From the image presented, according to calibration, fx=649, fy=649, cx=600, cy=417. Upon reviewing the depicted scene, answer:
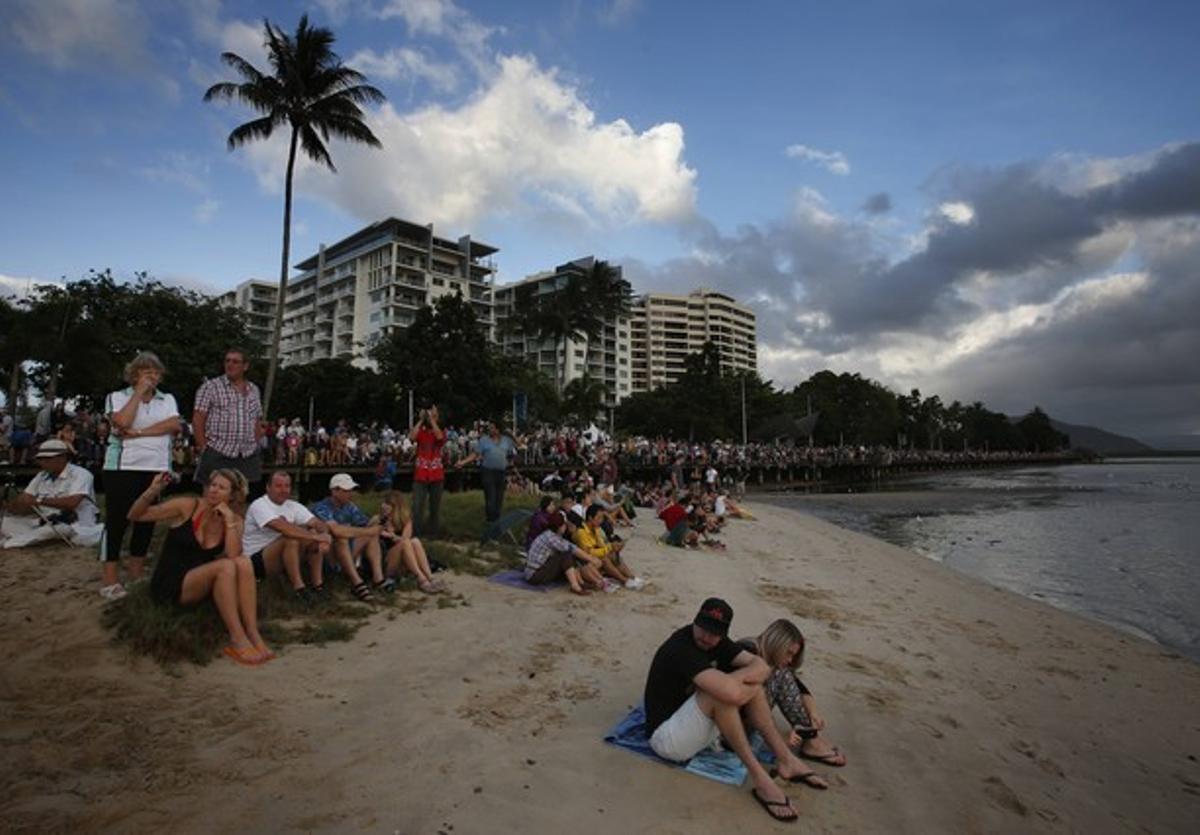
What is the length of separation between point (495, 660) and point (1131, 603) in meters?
10.4

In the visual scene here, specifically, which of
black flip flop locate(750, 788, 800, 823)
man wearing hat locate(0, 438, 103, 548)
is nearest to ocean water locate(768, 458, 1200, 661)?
black flip flop locate(750, 788, 800, 823)

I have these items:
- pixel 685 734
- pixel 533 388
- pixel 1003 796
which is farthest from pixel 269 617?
pixel 533 388

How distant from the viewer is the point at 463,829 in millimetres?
2846

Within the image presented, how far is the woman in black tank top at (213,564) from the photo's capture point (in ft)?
14.8

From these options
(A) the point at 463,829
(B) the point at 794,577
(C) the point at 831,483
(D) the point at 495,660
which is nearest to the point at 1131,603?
(B) the point at 794,577

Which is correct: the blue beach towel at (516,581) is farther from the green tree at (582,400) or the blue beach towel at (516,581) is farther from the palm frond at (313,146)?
the green tree at (582,400)

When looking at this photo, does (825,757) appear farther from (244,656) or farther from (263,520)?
(263,520)

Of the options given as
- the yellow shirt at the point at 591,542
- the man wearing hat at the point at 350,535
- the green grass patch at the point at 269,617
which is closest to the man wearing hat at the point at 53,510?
the green grass patch at the point at 269,617

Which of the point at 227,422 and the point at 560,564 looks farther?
the point at 560,564

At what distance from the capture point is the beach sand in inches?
119

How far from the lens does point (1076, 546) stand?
1588 cm

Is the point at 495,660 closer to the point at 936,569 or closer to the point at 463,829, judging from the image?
the point at 463,829

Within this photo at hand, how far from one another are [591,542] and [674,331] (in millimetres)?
116756

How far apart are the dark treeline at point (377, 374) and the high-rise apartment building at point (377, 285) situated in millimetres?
18300
